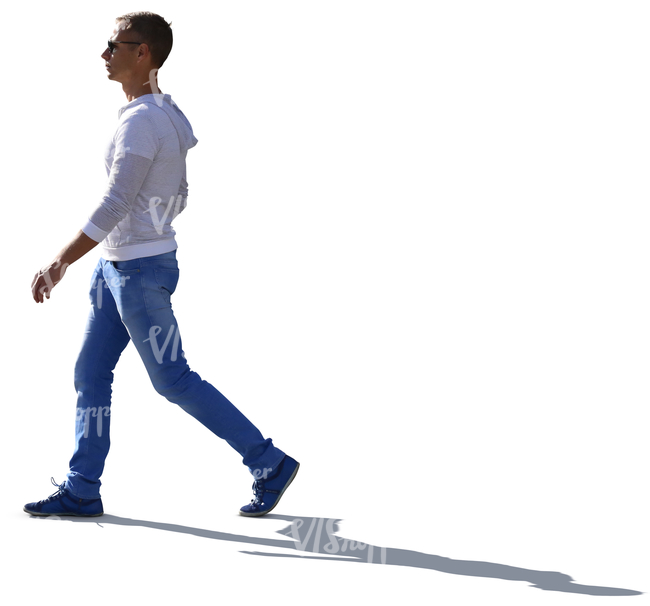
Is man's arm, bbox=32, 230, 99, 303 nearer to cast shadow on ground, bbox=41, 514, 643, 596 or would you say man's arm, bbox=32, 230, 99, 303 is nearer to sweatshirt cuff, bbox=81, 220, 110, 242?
sweatshirt cuff, bbox=81, 220, 110, 242


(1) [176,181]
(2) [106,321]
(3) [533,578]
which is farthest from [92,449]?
(3) [533,578]

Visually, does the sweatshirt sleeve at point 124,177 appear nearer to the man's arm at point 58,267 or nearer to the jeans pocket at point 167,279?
the man's arm at point 58,267

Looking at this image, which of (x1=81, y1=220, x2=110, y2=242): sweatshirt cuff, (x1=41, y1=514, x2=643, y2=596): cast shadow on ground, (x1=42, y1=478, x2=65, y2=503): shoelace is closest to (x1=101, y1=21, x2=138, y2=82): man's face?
(x1=81, y1=220, x2=110, y2=242): sweatshirt cuff

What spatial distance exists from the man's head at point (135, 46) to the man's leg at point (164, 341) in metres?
0.92

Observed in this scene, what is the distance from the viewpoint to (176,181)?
4.75m

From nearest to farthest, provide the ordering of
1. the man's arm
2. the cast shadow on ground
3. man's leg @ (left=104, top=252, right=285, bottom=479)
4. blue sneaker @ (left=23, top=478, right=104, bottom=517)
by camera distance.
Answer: the cast shadow on ground < the man's arm < man's leg @ (left=104, top=252, right=285, bottom=479) < blue sneaker @ (left=23, top=478, right=104, bottom=517)

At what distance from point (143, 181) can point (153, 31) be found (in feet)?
2.47

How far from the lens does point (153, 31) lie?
469 centimetres

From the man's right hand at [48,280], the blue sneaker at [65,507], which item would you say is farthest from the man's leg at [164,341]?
the blue sneaker at [65,507]

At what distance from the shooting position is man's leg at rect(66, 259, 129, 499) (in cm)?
489


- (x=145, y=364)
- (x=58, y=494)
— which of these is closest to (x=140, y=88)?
(x=145, y=364)

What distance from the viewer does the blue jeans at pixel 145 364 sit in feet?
15.3

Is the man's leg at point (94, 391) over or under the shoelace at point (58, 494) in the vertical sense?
over

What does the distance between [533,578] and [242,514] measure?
1589mm
